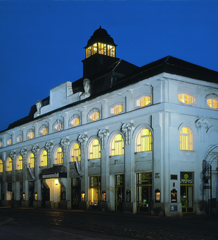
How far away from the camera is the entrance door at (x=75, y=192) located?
40.0 meters

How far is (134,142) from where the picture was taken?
32562 mm

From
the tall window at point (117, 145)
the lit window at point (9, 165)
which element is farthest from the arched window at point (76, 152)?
the lit window at point (9, 165)

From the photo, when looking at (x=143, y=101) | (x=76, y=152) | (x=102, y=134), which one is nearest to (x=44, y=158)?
(x=76, y=152)

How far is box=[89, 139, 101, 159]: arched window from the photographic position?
3744 cm

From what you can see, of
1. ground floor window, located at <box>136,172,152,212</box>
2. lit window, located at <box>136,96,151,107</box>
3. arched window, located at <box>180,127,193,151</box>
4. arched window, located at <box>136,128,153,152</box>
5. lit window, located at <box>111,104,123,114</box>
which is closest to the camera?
arched window, located at <box>180,127,193,151</box>

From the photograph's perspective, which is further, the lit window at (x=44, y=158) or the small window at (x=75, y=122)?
the lit window at (x=44, y=158)

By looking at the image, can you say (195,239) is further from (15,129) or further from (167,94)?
(15,129)

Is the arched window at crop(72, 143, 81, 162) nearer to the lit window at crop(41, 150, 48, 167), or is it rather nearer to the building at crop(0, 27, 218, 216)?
the building at crop(0, 27, 218, 216)

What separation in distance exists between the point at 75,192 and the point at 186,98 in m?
17.0

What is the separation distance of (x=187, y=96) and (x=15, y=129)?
30.7 metres

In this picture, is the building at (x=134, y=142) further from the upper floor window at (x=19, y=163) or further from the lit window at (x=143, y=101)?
the upper floor window at (x=19, y=163)

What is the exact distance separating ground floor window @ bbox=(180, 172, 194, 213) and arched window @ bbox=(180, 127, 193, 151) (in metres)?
2.17

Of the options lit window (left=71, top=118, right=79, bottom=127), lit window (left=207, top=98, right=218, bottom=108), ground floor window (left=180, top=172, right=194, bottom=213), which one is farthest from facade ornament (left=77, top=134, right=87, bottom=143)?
lit window (left=207, top=98, right=218, bottom=108)

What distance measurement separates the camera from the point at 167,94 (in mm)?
29891
